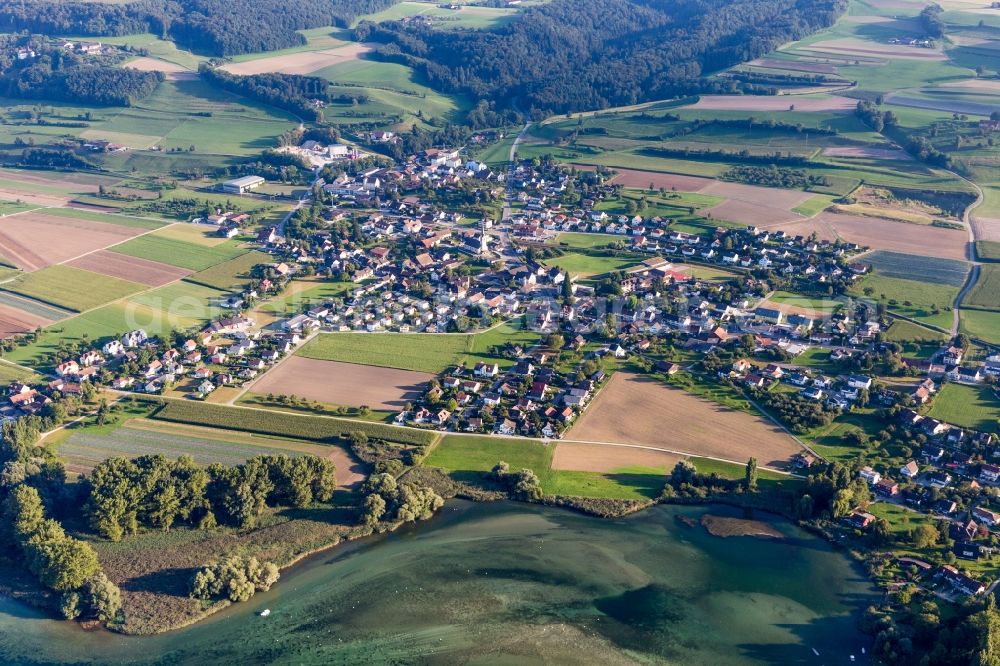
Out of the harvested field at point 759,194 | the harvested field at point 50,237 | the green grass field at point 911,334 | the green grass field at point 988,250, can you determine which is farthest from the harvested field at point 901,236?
the harvested field at point 50,237

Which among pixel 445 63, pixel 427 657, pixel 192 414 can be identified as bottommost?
pixel 427 657

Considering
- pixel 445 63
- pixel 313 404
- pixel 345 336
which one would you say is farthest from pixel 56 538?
pixel 445 63

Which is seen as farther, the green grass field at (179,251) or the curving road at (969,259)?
the green grass field at (179,251)

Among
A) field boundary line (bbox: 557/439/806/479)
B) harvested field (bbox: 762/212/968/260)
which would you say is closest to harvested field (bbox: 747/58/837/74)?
harvested field (bbox: 762/212/968/260)

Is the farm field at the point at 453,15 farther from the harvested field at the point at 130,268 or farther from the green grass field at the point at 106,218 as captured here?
the harvested field at the point at 130,268

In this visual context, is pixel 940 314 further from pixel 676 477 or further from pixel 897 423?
pixel 676 477

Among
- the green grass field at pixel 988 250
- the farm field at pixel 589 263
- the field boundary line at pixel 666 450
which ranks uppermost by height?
the green grass field at pixel 988 250
